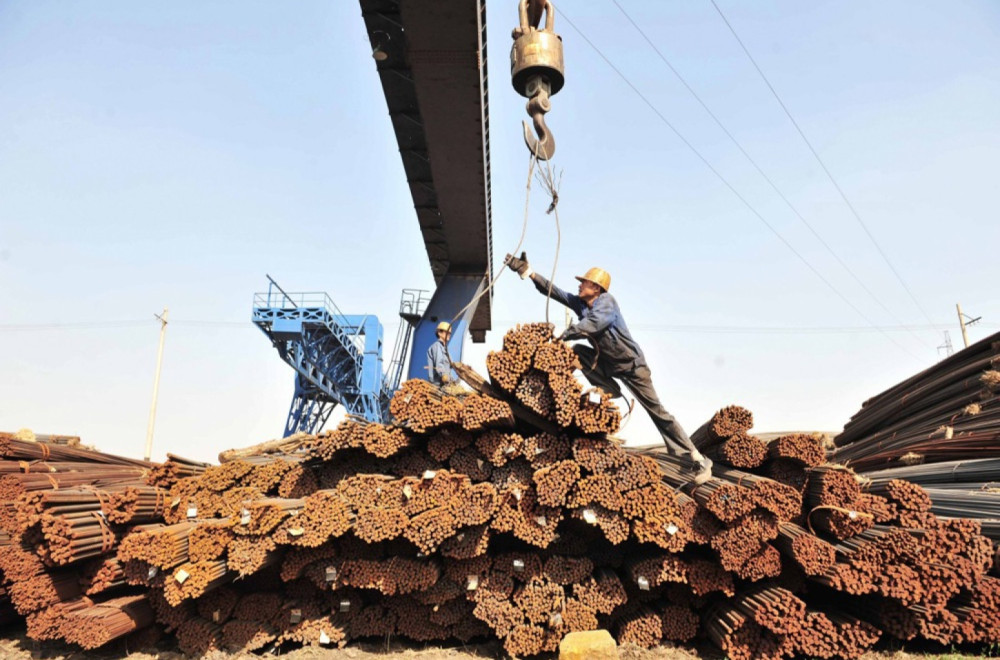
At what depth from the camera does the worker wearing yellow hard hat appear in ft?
15.6

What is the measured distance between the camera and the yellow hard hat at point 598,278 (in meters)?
5.29

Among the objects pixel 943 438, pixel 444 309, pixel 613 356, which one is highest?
pixel 444 309

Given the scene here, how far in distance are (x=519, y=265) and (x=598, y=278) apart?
710 mm

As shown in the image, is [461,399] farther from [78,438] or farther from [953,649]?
[78,438]

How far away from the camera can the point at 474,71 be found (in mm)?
7750

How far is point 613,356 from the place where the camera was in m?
4.97

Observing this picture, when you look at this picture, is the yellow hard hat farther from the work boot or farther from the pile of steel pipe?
the pile of steel pipe

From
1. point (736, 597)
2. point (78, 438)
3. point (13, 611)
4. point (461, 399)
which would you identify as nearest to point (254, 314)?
point (78, 438)

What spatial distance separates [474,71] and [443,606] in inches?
234

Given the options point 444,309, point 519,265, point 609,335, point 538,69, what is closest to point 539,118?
point 538,69

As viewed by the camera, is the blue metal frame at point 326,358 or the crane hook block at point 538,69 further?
the blue metal frame at point 326,358

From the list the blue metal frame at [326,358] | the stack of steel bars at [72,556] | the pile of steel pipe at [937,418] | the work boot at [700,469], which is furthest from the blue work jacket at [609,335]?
the blue metal frame at [326,358]

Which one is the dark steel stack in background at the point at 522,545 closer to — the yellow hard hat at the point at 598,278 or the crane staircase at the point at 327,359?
the yellow hard hat at the point at 598,278

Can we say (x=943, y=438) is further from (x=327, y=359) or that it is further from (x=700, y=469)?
(x=327, y=359)
